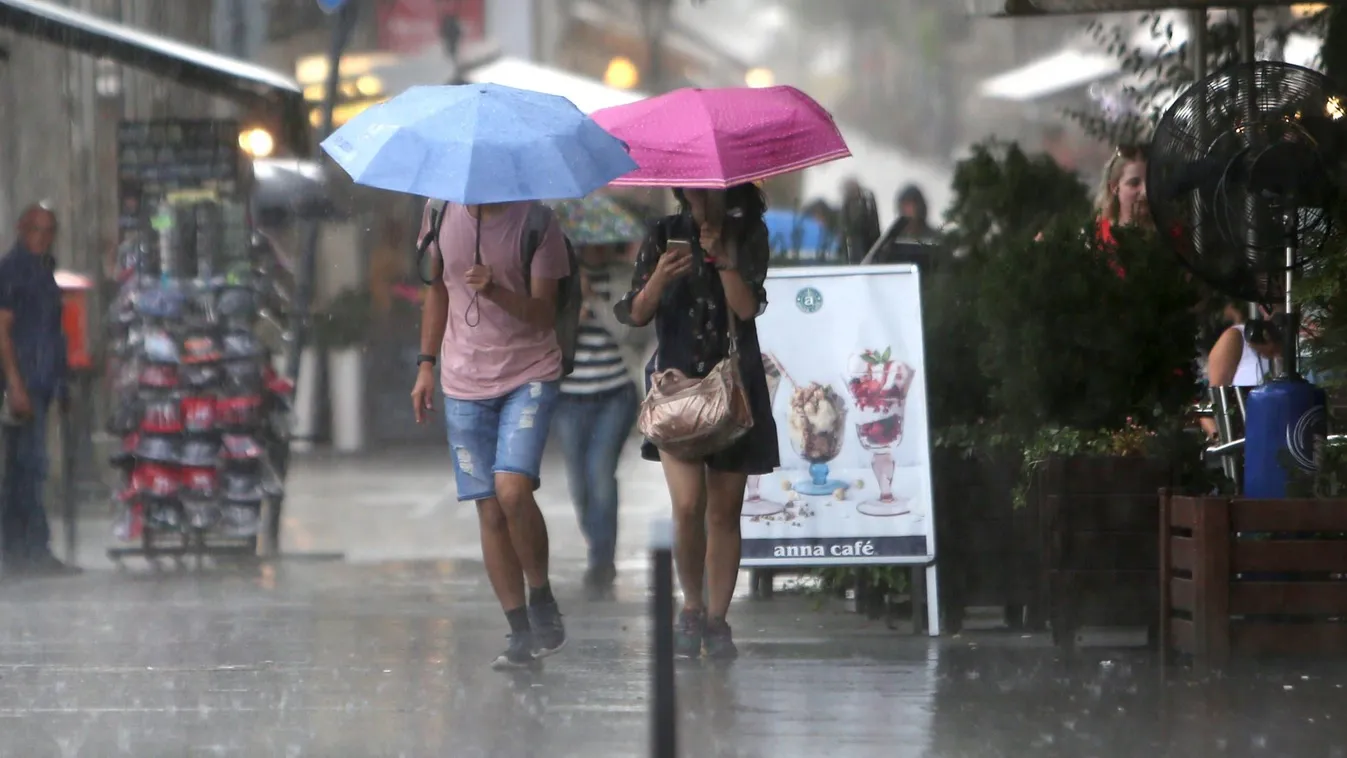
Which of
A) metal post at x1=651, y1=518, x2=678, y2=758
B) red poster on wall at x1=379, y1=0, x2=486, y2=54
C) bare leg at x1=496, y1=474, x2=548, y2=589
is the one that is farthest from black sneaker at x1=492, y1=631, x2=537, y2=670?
red poster on wall at x1=379, y1=0, x2=486, y2=54

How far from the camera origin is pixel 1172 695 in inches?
268

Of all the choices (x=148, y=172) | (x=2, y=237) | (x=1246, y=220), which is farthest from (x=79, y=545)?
(x=1246, y=220)

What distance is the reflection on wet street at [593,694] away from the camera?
6164mm

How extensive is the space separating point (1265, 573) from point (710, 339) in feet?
6.29

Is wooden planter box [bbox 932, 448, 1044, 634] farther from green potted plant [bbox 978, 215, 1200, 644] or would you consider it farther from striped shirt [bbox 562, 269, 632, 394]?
striped shirt [bbox 562, 269, 632, 394]

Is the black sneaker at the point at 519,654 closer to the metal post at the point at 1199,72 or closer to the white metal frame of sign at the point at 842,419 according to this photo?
the white metal frame of sign at the point at 842,419

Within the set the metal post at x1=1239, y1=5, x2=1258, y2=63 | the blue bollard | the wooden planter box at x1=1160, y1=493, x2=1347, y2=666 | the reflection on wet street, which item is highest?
the metal post at x1=1239, y1=5, x2=1258, y2=63

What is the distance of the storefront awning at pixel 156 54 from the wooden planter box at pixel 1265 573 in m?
7.80

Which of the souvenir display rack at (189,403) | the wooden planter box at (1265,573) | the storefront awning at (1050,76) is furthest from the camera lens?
the storefront awning at (1050,76)

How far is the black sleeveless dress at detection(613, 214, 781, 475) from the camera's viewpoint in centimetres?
736

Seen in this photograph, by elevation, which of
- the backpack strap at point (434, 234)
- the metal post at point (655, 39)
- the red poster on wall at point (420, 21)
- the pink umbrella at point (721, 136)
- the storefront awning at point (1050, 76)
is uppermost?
the red poster on wall at point (420, 21)

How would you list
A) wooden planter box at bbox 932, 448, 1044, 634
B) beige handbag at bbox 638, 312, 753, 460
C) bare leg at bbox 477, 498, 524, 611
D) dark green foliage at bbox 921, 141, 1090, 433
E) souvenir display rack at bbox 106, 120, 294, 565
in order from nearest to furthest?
beige handbag at bbox 638, 312, 753, 460
bare leg at bbox 477, 498, 524, 611
wooden planter box at bbox 932, 448, 1044, 634
dark green foliage at bbox 921, 141, 1090, 433
souvenir display rack at bbox 106, 120, 294, 565

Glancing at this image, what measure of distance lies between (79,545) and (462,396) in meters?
5.98

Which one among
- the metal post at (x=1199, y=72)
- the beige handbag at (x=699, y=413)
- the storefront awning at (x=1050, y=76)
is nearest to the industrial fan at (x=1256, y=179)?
the metal post at (x=1199, y=72)
